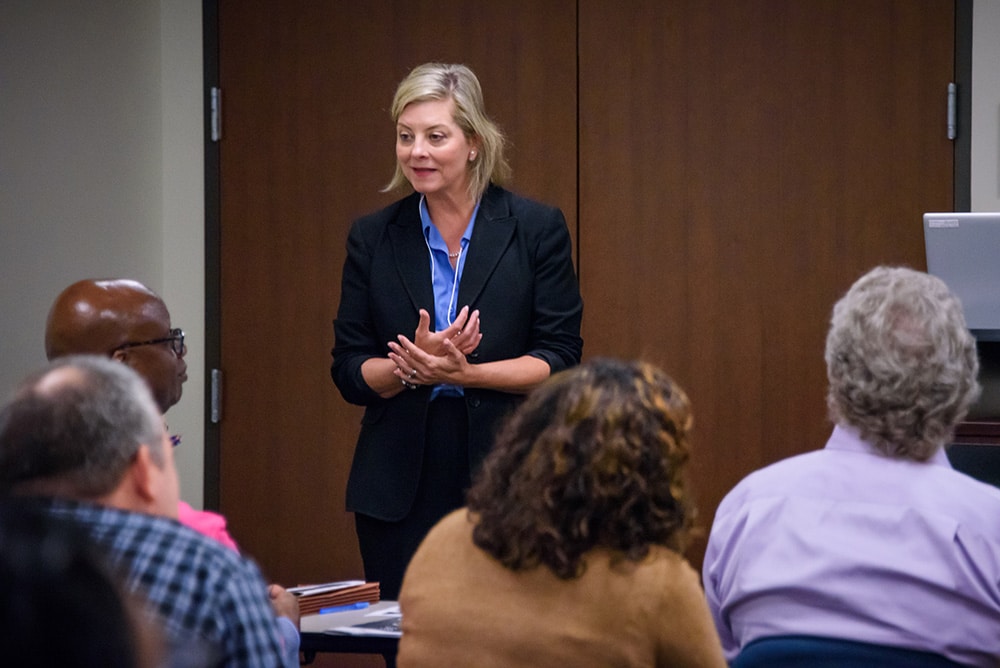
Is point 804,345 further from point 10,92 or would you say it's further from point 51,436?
point 51,436

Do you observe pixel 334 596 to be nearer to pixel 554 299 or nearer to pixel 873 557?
pixel 554 299

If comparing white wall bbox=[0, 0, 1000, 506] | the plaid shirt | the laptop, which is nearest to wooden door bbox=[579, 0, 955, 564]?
white wall bbox=[0, 0, 1000, 506]

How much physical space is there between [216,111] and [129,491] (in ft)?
11.2

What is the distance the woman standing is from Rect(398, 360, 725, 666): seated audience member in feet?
3.45

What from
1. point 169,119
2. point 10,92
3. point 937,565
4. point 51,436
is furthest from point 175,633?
point 169,119

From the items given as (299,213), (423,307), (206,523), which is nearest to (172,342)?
(206,523)

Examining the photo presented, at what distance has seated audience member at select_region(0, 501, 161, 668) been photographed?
2.33 feet

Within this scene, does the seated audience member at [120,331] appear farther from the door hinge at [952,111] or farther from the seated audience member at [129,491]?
the door hinge at [952,111]

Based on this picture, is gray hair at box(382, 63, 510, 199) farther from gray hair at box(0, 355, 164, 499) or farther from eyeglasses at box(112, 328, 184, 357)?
gray hair at box(0, 355, 164, 499)

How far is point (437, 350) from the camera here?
2639 mm

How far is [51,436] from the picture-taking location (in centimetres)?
133

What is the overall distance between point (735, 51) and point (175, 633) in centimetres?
353

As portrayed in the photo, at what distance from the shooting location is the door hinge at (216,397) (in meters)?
4.62

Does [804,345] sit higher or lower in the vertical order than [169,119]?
lower
